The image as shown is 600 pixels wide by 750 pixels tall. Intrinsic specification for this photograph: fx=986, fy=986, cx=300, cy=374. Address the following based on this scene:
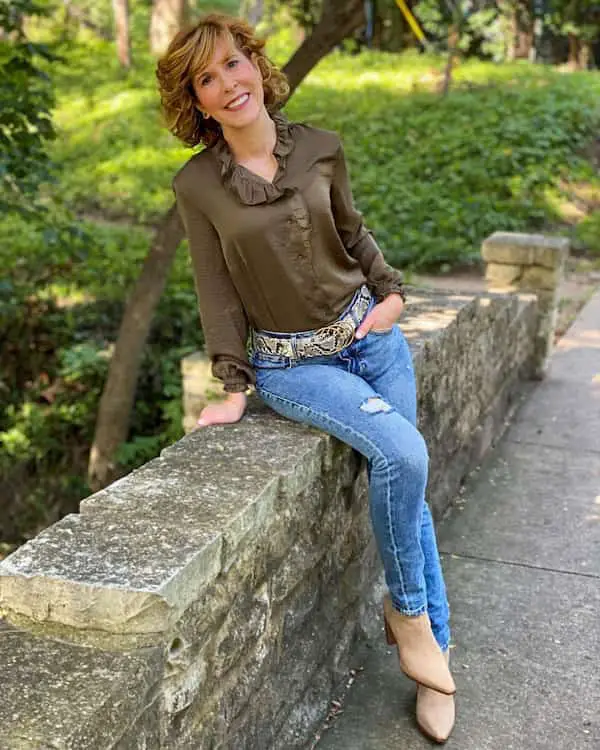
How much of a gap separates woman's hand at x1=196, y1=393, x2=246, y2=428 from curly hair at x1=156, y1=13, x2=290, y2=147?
0.75 meters

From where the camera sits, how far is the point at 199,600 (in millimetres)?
2047

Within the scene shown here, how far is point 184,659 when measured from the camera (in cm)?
199

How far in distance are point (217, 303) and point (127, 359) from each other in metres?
5.17

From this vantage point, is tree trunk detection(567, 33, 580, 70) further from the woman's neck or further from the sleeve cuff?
the sleeve cuff

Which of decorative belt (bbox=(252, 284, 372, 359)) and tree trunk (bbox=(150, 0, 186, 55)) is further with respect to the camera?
tree trunk (bbox=(150, 0, 186, 55))

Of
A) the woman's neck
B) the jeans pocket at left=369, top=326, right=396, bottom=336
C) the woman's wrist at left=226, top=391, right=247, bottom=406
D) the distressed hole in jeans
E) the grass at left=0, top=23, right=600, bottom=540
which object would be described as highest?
the woman's neck

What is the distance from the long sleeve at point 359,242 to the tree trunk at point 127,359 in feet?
15.1

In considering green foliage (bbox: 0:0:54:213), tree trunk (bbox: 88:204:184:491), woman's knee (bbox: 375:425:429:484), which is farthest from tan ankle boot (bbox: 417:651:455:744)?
tree trunk (bbox: 88:204:184:491)

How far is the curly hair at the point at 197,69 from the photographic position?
2645mm

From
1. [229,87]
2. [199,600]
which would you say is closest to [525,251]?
[229,87]

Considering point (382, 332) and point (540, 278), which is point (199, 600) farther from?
point (540, 278)

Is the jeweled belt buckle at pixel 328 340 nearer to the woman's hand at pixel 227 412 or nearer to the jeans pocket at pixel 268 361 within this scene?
the jeans pocket at pixel 268 361

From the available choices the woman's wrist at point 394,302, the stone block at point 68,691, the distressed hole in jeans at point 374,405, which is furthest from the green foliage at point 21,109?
the stone block at point 68,691

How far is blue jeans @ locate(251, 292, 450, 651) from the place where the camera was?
2.66 meters
